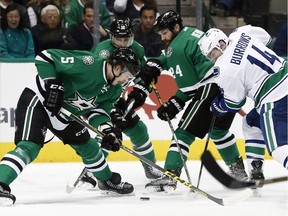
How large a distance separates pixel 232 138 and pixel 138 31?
1662 millimetres

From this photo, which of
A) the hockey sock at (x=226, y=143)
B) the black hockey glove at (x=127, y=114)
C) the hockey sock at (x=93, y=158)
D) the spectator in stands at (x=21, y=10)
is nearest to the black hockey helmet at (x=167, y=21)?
the black hockey glove at (x=127, y=114)

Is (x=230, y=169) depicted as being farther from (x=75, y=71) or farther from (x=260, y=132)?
(x=75, y=71)

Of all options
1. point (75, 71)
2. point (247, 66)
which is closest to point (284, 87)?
point (247, 66)

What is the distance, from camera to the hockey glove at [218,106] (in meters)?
5.34

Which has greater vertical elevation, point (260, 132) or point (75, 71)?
point (75, 71)

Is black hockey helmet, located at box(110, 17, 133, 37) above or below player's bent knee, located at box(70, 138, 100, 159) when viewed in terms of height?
above

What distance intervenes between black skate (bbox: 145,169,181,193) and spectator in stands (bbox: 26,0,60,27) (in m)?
2.16

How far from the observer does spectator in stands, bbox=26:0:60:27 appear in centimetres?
741

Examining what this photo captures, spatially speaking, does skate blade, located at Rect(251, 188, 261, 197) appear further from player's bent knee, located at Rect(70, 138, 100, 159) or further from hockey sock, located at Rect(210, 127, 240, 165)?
player's bent knee, located at Rect(70, 138, 100, 159)

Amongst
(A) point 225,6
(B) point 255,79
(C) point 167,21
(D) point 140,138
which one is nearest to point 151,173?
(D) point 140,138

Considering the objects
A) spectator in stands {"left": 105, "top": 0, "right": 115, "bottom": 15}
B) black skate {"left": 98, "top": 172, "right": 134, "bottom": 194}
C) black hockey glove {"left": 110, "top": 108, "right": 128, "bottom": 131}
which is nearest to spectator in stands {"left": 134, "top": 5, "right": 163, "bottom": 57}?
spectator in stands {"left": 105, "top": 0, "right": 115, "bottom": 15}

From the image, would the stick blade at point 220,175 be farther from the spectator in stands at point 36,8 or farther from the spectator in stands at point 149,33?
the spectator in stands at point 36,8

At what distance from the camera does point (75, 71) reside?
5.20 metres

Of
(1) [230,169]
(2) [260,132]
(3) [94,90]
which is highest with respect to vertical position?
(3) [94,90]
